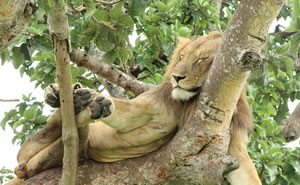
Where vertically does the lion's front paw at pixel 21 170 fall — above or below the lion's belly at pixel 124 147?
below

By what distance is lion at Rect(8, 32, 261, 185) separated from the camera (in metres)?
4.19

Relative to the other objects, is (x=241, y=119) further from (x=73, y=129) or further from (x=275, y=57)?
(x=73, y=129)

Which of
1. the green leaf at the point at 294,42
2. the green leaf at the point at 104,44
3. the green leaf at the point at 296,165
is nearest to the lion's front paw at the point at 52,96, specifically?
the green leaf at the point at 104,44

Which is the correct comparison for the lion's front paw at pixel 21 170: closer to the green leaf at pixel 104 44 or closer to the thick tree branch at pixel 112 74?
the green leaf at pixel 104 44

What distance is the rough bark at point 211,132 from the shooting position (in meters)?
3.31

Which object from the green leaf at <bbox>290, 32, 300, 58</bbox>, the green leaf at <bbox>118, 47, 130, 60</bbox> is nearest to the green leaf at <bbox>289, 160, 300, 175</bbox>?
the green leaf at <bbox>290, 32, 300, 58</bbox>

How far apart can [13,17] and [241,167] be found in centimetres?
266

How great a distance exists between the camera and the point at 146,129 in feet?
14.3

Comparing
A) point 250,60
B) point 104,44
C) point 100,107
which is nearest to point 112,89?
point 104,44

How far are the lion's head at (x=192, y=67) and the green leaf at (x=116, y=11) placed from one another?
72 centimetres

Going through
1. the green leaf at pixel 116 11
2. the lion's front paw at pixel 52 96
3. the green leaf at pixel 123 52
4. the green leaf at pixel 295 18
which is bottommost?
the lion's front paw at pixel 52 96

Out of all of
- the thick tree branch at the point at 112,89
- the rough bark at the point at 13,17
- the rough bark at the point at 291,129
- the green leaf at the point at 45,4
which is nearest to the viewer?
the rough bark at the point at 13,17

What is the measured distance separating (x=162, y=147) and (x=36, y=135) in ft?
3.79

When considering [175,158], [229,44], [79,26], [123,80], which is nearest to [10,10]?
[229,44]
